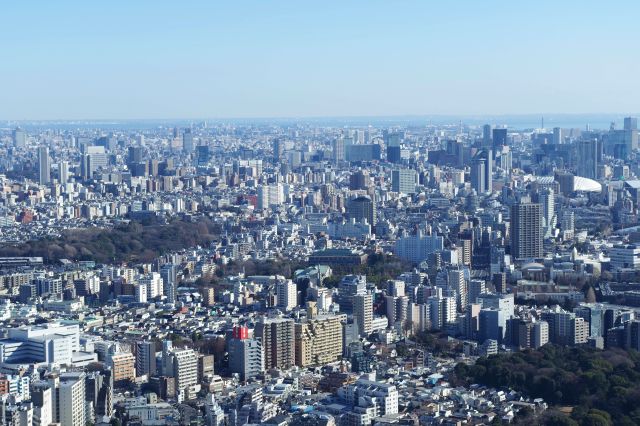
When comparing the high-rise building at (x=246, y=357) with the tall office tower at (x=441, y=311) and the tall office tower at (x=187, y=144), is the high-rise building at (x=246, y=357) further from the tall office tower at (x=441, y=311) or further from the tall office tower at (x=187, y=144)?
the tall office tower at (x=187, y=144)

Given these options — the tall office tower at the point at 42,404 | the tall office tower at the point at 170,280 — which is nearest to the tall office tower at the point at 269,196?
Result: the tall office tower at the point at 170,280

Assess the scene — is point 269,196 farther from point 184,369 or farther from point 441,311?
point 184,369

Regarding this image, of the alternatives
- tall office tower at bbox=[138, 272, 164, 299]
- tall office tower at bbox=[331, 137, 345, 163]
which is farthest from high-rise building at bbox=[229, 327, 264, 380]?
tall office tower at bbox=[331, 137, 345, 163]

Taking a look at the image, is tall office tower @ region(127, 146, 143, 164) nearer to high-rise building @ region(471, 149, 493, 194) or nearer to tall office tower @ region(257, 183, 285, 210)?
tall office tower @ region(257, 183, 285, 210)

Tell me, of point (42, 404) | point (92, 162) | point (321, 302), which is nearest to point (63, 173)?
point (92, 162)

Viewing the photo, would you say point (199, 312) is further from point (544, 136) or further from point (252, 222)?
point (544, 136)

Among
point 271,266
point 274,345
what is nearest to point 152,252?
point 271,266
